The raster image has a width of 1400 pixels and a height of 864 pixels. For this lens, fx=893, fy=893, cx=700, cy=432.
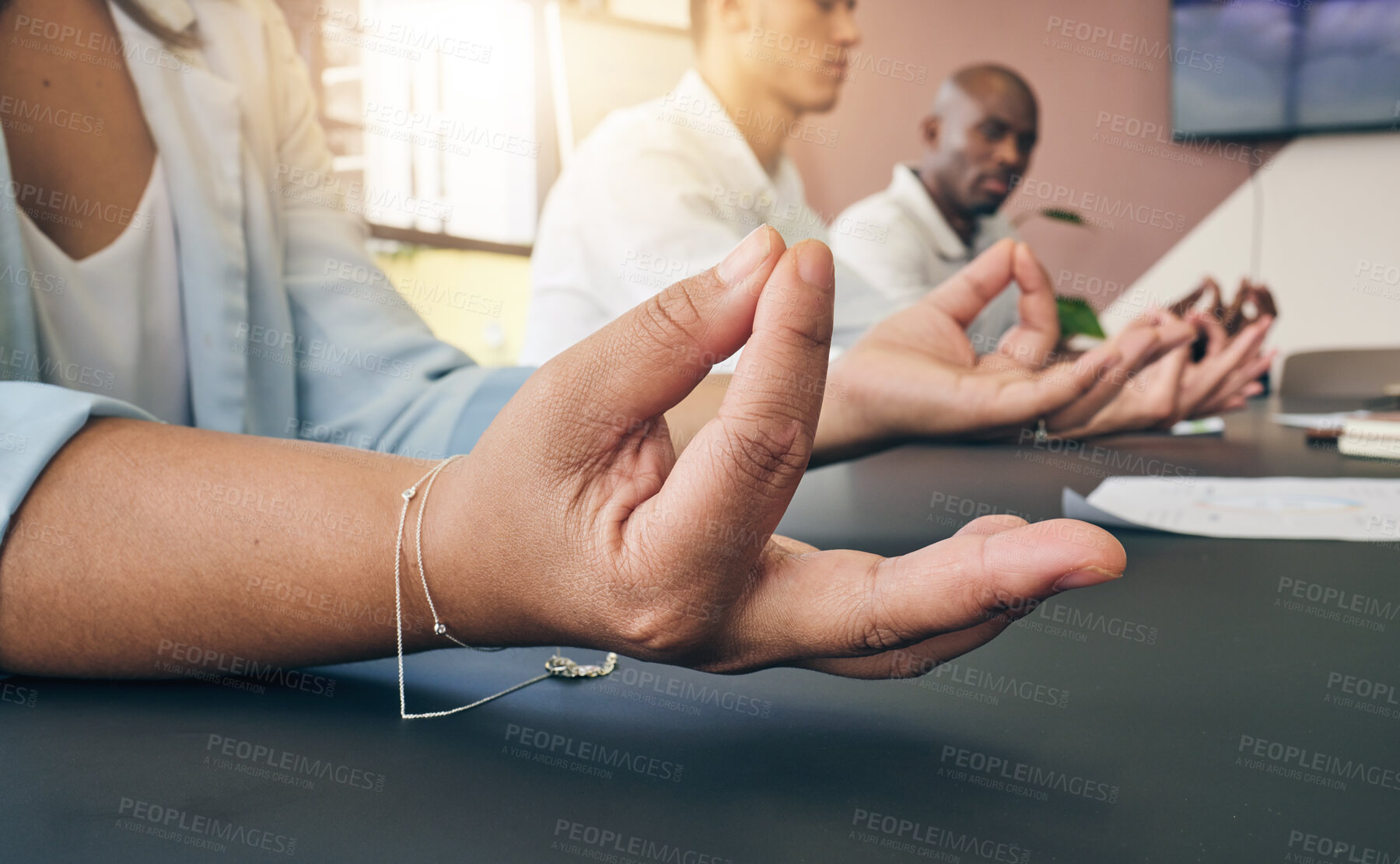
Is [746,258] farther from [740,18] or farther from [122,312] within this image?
[740,18]

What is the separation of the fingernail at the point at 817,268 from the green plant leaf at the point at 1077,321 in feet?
5.49

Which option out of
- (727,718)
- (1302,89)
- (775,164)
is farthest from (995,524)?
(1302,89)

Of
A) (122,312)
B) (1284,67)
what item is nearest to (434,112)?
(122,312)

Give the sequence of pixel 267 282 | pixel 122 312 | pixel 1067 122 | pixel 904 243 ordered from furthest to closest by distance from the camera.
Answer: pixel 1067 122
pixel 904 243
pixel 267 282
pixel 122 312

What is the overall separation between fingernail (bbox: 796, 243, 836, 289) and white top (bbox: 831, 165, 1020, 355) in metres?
2.09

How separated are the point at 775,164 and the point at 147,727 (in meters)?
2.40

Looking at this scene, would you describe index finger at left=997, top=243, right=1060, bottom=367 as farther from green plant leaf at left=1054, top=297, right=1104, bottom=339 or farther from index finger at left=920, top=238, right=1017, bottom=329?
green plant leaf at left=1054, top=297, right=1104, bottom=339

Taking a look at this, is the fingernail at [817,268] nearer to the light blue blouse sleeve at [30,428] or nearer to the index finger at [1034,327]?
the light blue blouse sleeve at [30,428]

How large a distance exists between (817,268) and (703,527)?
94mm

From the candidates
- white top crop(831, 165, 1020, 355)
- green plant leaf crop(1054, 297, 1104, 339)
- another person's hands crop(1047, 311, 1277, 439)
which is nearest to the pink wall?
white top crop(831, 165, 1020, 355)

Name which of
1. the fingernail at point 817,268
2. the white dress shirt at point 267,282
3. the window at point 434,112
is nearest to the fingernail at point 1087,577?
the fingernail at point 817,268

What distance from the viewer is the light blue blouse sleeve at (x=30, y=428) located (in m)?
0.34

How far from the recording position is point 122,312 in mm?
646

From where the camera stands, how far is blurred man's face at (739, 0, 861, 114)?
2.60 m
